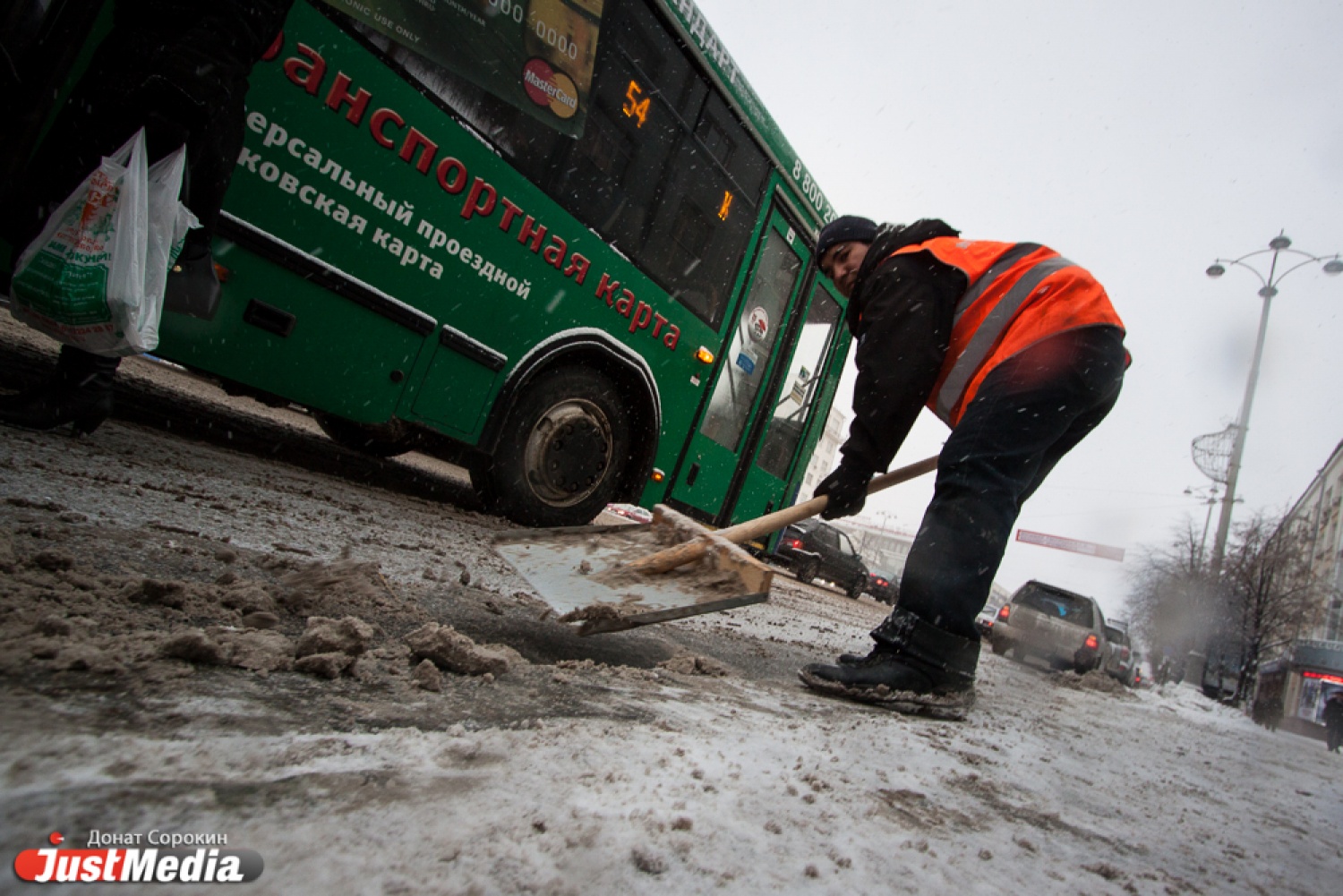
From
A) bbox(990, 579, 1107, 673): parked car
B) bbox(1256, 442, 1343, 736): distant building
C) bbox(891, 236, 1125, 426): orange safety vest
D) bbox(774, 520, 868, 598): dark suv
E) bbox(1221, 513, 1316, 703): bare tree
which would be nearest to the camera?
bbox(891, 236, 1125, 426): orange safety vest

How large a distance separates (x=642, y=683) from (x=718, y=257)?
3501 mm

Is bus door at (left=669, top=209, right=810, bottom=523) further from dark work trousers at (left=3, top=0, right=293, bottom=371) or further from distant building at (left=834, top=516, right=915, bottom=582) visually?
distant building at (left=834, top=516, right=915, bottom=582)

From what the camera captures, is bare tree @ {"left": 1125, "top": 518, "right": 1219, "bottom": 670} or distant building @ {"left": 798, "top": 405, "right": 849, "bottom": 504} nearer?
bare tree @ {"left": 1125, "top": 518, "right": 1219, "bottom": 670}

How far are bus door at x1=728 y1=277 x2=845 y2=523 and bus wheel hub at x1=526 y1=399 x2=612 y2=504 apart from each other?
1.49m

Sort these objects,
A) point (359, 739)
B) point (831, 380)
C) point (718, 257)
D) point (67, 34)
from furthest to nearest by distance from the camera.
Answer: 1. point (831, 380)
2. point (718, 257)
3. point (67, 34)
4. point (359, 739)

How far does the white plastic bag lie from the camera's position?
195cm

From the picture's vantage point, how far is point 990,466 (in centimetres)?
216

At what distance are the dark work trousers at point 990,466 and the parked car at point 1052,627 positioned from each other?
10.7 meters

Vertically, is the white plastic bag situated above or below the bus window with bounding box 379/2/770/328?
below

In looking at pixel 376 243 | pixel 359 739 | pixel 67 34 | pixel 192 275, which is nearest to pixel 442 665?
pixel 359 739

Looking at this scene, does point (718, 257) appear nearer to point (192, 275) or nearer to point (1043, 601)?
point (192, 275)

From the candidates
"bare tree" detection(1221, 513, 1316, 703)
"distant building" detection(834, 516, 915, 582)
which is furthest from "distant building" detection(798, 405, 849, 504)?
"bare tree" detection(1221, 513, 1316, 703)

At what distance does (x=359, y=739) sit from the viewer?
34.7 inches

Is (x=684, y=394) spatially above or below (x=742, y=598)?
above
